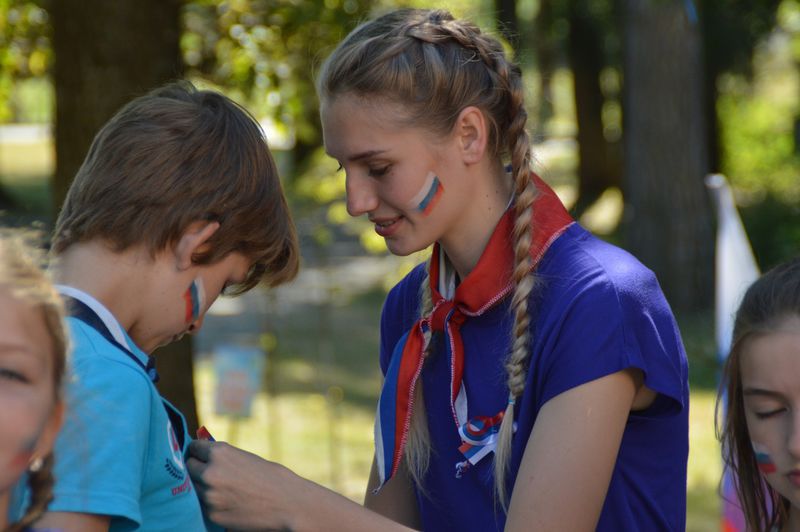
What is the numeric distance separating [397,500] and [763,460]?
82cm

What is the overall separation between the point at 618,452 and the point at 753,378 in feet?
0.95

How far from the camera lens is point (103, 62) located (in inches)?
172

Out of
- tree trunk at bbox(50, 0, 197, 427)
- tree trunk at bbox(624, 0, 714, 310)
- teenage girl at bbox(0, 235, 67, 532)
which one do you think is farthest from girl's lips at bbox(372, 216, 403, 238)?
tree trunk at bbox(624, 0, 714, 310)

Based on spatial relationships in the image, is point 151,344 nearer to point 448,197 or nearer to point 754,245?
point 448,197

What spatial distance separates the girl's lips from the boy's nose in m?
0.05

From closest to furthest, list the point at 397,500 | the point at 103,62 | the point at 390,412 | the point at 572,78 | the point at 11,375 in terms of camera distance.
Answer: the point at 11,375 < the point at 390,412 < the point at 397,500 < the point at 103,62 < the point at 572,78

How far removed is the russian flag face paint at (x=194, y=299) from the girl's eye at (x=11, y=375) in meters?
0.69

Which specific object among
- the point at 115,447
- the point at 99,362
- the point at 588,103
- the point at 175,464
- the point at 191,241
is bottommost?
the point at 588,103

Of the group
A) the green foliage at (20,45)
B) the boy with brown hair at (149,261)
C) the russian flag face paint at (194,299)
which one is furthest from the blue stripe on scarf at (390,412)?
the green foliage at (20,45)

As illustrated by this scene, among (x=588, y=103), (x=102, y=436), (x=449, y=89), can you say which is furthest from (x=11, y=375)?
(x=588, y=103)

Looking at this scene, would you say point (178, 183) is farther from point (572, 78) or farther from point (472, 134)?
point (572, 78)

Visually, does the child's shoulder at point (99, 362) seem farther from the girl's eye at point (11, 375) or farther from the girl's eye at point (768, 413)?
the girl's eye at point (768, 413)

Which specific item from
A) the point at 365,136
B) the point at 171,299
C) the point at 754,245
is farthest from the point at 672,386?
the point at 754,245

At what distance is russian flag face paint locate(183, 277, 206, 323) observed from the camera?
6.35ft
